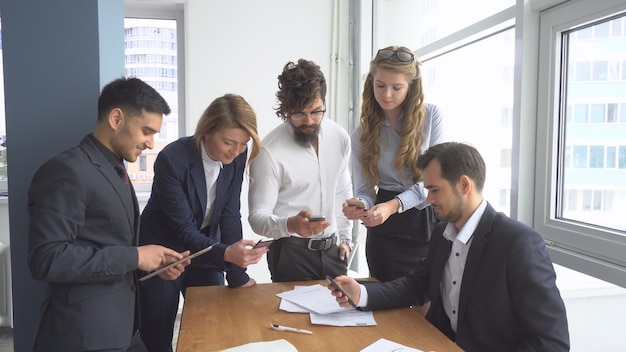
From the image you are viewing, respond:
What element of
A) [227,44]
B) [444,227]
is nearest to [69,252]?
[444,227]

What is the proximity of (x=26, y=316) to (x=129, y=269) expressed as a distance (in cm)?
93

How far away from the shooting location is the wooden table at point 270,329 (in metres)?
1.52

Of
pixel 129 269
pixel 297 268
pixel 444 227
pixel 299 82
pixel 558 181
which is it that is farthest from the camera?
pixel 558 181

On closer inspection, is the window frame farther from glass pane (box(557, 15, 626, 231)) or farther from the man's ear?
the man's ear

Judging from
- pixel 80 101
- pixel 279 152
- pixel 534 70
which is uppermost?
pixel 534 70

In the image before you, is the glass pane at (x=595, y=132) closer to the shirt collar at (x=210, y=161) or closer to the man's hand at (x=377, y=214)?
the man's hand at (x=377, y=214)

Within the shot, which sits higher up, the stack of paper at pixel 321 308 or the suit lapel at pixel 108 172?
the suit lapel at pixel 108 172

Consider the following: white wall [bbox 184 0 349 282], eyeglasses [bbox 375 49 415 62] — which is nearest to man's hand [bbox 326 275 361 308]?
eyeglasses [bbox 375 49 415 62]

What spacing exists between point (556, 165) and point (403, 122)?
857mm

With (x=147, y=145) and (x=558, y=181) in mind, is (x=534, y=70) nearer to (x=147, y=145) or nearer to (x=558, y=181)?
(x=558, y=181)

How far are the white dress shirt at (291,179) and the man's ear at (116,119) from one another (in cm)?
66

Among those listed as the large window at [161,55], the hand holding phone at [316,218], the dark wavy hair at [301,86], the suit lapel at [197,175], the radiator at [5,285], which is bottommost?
the radiator at [5,285]

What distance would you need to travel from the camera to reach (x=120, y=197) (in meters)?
1.70

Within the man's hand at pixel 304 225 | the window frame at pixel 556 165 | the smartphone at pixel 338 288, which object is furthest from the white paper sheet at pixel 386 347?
the window frame at pixel 556 165
